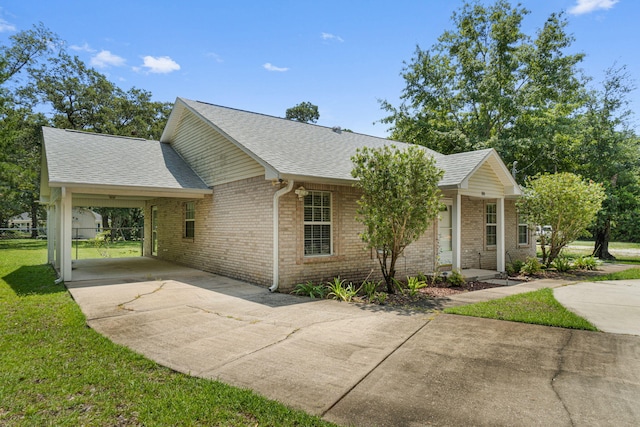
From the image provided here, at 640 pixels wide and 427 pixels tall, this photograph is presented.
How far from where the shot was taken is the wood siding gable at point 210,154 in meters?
9.87

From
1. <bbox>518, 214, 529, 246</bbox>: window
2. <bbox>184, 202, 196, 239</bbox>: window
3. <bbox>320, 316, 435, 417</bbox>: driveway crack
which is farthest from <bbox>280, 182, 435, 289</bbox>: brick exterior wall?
<bbox>518, 214, 529, 246</bbox>: window

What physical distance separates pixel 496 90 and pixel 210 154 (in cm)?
1812

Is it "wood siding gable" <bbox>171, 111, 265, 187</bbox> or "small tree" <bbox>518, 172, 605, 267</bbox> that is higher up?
"wood siding gable" <bbox>171, 111, 265, 187</bbox>

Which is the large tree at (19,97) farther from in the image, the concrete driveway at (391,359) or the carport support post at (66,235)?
the concrete driveway at (391,359)

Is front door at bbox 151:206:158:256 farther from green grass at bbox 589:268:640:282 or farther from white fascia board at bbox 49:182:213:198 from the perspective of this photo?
green grass at bbox 589:268:640:282

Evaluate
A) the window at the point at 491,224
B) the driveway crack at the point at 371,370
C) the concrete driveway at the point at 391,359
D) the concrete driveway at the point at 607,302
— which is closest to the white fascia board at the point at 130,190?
the concrete driveway at the point at 391,359

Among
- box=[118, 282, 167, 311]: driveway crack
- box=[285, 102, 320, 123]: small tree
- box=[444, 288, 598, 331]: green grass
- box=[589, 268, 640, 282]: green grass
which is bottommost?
box=[589, 268, 640, 282]: green grass

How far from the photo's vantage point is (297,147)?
1026 centimetres

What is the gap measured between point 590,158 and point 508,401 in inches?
889

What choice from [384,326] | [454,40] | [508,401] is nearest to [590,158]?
[454,40]

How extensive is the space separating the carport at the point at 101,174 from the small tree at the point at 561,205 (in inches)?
441

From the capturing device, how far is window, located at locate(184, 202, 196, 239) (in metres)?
12.7

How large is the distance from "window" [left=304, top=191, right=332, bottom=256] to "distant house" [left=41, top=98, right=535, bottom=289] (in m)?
0.03

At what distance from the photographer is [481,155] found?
11.1 metres
